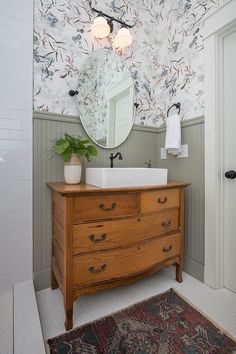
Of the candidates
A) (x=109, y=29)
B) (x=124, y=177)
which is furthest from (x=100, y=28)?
(x=124, y=177)

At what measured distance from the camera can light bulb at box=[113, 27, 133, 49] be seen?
1.74 metres

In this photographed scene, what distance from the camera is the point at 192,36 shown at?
1.69 m

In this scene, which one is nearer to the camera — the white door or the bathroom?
the bathroom

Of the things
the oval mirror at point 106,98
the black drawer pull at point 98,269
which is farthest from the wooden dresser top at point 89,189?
the oval mirror at point 106,98

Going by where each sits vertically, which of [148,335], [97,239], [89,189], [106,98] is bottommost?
[148,335]

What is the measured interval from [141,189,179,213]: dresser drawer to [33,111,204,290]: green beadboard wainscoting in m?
0.29

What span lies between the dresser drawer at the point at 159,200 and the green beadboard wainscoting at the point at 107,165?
29 cm

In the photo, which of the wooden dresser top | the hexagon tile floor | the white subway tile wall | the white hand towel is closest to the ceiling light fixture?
the white subway tile wall

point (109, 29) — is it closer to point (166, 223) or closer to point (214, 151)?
point (214, 151)

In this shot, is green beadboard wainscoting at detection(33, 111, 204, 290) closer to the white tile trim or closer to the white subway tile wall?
the white subway tile wall

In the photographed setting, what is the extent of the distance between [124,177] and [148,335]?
961 mm

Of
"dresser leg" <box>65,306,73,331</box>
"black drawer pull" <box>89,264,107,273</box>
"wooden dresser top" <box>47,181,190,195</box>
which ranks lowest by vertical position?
"dresser leg" <box>65,306,73,331</box>

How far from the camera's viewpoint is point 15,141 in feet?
4.71

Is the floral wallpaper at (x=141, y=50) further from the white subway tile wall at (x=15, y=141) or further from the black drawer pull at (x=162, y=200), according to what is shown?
the black drawer pull at (x=162, y=200)
